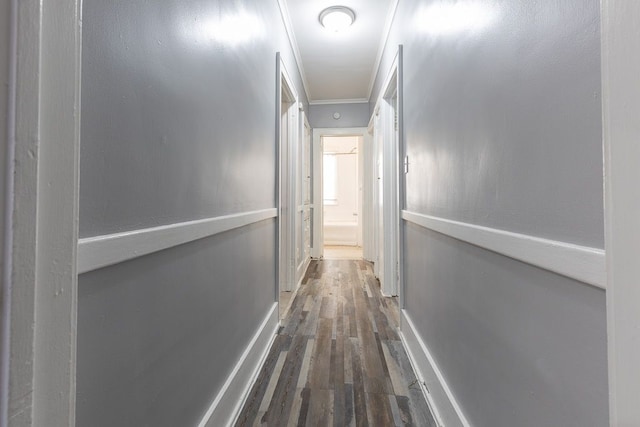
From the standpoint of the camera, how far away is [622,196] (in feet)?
1.21

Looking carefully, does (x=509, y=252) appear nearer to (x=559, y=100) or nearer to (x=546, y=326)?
(x=546, y=326)

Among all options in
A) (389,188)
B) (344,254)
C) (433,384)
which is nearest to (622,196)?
(433,384)

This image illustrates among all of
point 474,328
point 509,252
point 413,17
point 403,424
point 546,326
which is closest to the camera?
point 546,326

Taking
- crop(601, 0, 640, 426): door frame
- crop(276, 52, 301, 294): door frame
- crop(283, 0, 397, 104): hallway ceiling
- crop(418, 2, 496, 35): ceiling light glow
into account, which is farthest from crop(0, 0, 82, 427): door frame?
crop(283, 0, 397, 104): hallway ceiling

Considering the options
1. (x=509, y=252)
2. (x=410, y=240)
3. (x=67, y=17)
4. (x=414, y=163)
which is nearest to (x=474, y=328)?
(x=509, y=252)

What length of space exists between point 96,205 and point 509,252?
3.01ft

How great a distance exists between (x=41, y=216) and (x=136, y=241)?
283 millimetres

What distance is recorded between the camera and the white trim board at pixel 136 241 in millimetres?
516

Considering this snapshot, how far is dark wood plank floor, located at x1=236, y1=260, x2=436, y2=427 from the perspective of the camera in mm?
1232

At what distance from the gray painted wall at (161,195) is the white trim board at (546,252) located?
88cm

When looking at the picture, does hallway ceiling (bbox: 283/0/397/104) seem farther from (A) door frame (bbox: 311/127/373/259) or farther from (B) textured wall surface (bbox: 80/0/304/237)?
(B) textured wall surface (bbox: 80/0/304/237)

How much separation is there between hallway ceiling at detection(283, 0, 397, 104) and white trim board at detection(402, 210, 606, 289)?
2.01m

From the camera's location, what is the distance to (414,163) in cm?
170

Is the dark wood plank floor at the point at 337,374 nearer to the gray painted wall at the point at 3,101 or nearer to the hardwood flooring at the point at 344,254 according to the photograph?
the gray painted wall at the point at 3,101
